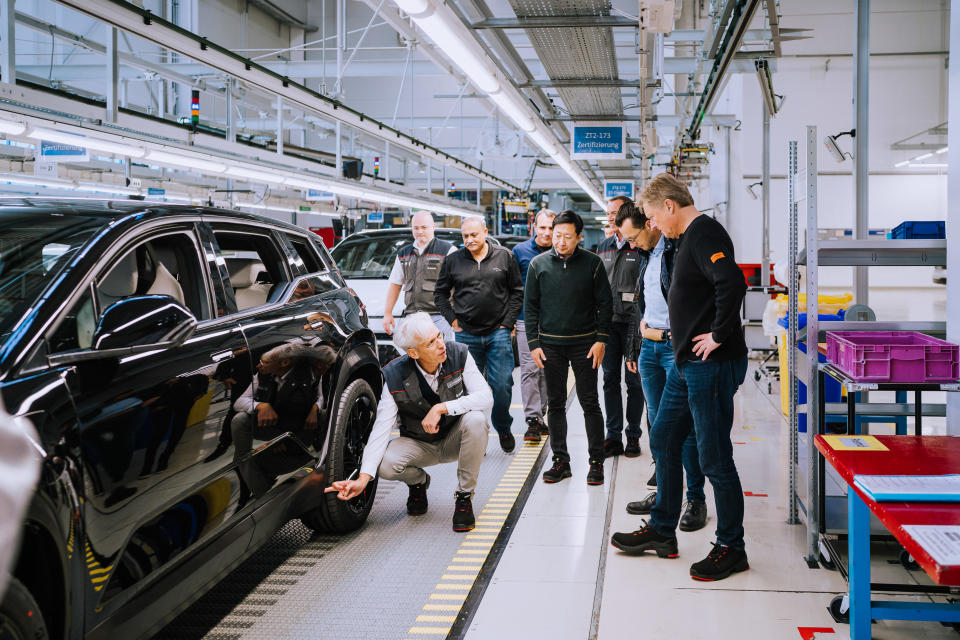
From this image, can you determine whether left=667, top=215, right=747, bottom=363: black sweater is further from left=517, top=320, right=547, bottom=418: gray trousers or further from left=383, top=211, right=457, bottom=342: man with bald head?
left=383, top=211, right=457, bottom=342: man with bald head

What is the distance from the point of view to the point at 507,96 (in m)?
7.04

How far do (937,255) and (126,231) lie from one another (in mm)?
3399

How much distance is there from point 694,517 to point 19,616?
318 cm

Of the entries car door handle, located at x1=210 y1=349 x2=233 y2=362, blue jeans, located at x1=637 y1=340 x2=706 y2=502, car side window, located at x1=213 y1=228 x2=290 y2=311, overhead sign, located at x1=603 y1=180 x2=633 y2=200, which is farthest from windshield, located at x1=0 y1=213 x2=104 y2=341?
overhead sign, located at x1=603 y1=180 x2=633 y2=200

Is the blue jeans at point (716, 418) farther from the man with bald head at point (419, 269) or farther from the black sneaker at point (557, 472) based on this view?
the man with bald head at point (419, 269)

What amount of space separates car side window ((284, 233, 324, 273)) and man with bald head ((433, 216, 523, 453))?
170 centimetres

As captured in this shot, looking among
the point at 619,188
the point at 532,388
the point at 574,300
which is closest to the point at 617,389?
the point at 532,388

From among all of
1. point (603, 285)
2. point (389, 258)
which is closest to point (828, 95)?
point (389, 258)

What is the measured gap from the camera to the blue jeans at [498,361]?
18.6 ft

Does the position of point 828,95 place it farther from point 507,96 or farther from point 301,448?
point 301,448

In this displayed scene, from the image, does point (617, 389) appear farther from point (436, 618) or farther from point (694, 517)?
point (436, 618)

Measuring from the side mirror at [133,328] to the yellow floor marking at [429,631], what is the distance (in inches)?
55.5

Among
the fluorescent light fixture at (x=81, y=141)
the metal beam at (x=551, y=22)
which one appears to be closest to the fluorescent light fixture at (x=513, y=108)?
the metal beam at (x=551, y=22)

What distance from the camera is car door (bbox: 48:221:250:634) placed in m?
2.01
